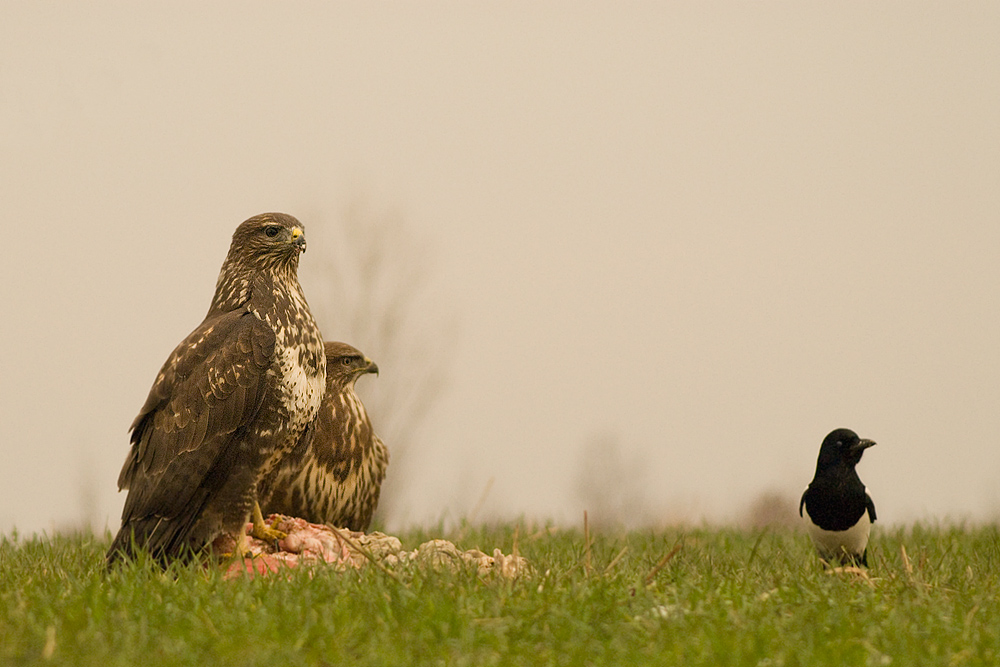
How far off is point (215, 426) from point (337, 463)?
51.9 inches

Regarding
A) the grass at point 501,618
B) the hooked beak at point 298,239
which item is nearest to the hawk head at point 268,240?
the hooked beak at point 298,239

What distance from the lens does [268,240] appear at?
5750 mm

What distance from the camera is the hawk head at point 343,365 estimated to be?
6.88m

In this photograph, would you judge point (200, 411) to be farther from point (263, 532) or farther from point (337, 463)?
point (337, 463)

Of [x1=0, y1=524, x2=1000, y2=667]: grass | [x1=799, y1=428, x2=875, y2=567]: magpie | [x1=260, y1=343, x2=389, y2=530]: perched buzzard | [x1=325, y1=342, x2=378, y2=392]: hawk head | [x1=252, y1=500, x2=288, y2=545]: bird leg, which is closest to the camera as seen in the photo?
[x1=0, y1=524, x2=1000, y2=667]: grass

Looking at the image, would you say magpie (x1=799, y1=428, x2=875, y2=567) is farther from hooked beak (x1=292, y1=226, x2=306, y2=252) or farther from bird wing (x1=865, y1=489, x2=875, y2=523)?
hooked beak (x1=292, y1=226, x2=306, y2=252)

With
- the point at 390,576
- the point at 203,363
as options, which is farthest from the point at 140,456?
the point at 390,576

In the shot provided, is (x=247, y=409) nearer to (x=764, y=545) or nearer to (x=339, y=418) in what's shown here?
(x=339, y=418)

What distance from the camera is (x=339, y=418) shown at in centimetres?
658

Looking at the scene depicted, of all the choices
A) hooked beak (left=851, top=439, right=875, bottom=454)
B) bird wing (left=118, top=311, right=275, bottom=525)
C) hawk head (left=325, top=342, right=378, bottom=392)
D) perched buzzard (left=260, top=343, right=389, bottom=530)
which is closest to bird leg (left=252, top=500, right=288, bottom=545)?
perched buzzard (left=260, top=343, right=389, bottom=530)

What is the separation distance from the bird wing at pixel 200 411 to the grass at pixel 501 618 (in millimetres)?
463

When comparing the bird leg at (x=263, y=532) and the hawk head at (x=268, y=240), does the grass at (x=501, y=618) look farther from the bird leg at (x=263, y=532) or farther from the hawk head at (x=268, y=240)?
the hawk head at (x=268, y=240)

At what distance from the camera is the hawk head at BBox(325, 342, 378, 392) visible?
6875 mm

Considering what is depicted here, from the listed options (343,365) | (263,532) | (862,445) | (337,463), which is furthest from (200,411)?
(862,445)
